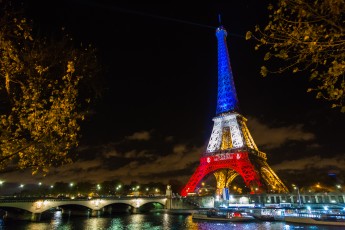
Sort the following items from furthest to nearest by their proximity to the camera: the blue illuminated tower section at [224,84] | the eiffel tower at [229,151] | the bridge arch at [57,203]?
the blue illuminated tower section at [224,84], the eiffel tower at [229,151], the bridge arch at [57,203]

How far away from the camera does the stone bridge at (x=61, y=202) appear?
190ft

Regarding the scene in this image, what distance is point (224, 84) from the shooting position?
88.9 metres

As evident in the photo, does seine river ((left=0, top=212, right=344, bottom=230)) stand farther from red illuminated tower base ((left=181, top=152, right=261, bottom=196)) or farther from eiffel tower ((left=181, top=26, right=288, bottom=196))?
eiffel tower ((left=181, top=26, right=288, bottom=196))

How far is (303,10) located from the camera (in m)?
6.97

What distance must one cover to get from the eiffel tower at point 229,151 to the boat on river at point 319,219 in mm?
16907

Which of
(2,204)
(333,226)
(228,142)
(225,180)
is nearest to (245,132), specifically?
(228,142)

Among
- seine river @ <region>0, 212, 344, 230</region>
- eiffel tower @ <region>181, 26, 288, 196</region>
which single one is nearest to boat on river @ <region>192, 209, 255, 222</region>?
seine river @ <region>0, 212, 344, 230</region>

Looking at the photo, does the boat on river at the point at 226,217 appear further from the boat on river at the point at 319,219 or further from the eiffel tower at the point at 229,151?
the eiffel tower at the point at 229,151

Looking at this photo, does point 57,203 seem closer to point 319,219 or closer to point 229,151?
point 229,151

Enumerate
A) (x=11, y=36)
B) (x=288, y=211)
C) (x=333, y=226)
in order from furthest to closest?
1. (x=288, y=211)
2. (x=333, y=226)
3. (x=11, y=36)

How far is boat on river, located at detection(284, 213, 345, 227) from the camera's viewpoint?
1536 inches

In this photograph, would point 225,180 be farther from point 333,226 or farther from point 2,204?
point 2,204

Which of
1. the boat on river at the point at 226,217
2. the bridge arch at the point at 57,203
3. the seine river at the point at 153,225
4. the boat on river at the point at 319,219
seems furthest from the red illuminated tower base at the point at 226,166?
the boat on river at the point at 319,219

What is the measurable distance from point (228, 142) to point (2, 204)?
200 feet
